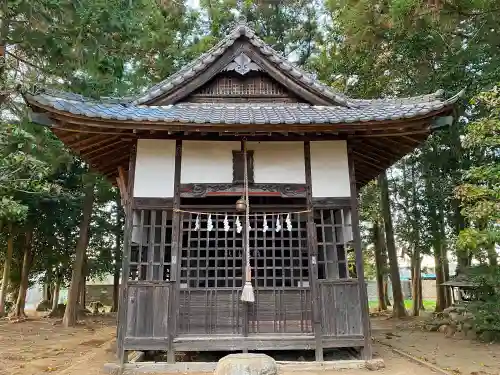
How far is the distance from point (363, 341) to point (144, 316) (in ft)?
13.5

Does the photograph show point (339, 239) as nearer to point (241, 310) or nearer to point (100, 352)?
point (241, 310)

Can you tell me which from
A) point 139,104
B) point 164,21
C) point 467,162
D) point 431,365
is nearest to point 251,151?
point 139,104

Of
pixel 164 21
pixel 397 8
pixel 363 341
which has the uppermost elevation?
pixel 164 21

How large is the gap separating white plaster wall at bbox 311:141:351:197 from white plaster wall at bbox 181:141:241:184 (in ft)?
5.45

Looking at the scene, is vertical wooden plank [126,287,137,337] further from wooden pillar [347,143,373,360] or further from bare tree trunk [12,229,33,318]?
bare tree trunk [12,229,33,318]

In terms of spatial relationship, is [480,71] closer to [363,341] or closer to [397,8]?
[397,8]

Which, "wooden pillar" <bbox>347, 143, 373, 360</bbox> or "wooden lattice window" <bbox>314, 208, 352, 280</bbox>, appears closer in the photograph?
"wooden pillar" <bbox>347, 143, 373, 360</bbox>

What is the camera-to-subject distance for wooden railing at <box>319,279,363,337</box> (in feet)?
24.1

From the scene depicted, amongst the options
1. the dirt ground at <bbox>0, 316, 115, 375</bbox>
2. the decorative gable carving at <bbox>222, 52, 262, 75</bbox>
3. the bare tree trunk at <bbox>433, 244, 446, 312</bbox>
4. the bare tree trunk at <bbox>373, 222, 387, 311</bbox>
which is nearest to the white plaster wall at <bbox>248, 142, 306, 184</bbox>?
the decorative gable carving at <bbox>222, 52, 262, 75</bbox>

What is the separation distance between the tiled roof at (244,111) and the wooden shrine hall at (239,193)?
0.11ft

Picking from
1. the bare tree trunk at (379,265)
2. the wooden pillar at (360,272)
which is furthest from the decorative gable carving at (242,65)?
the bare tree trunk at (379,265)

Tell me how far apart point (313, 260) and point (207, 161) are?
2.92 metres

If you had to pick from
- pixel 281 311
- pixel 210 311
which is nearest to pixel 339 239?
pixel 281 311

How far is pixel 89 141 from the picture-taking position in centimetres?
805
